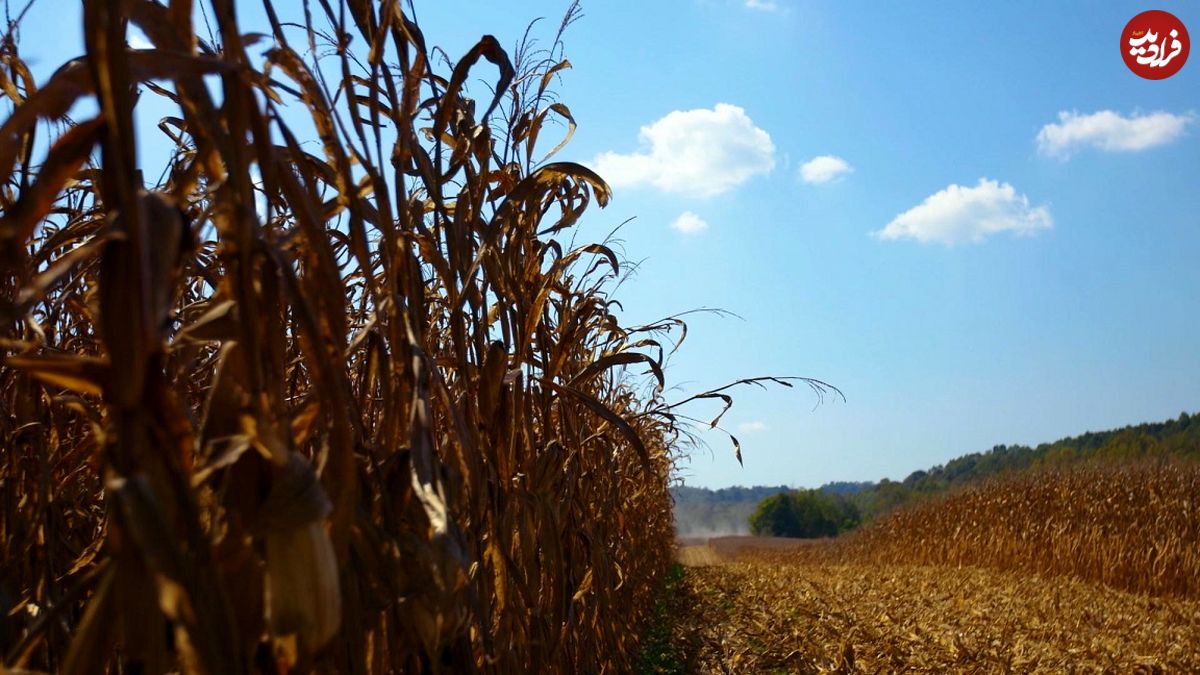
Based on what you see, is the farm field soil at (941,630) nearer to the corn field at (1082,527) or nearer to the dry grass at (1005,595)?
the dry grass at (1005,595)

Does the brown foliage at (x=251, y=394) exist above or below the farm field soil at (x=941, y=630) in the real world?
above

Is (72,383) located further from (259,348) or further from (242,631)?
(242,631)

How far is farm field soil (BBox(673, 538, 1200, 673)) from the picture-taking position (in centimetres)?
460

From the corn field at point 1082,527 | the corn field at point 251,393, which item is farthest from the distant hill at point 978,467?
the corn field at point 251,393

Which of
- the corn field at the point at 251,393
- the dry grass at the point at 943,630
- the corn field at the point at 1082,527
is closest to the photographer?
the corn field at the point at 251,393

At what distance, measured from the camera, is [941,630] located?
5.40 meters

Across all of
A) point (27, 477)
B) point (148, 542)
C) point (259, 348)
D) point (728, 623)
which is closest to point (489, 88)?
point (27, 477)

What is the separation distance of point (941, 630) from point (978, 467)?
42381mm

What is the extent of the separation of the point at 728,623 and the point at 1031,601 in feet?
7.27

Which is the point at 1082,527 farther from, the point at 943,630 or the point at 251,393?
the point at 251,393

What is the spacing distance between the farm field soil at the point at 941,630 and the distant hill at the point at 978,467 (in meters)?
5.14

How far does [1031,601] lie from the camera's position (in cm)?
686

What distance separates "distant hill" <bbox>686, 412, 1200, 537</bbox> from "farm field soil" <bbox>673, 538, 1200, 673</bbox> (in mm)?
5136

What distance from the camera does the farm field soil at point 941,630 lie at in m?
→ 4.60
